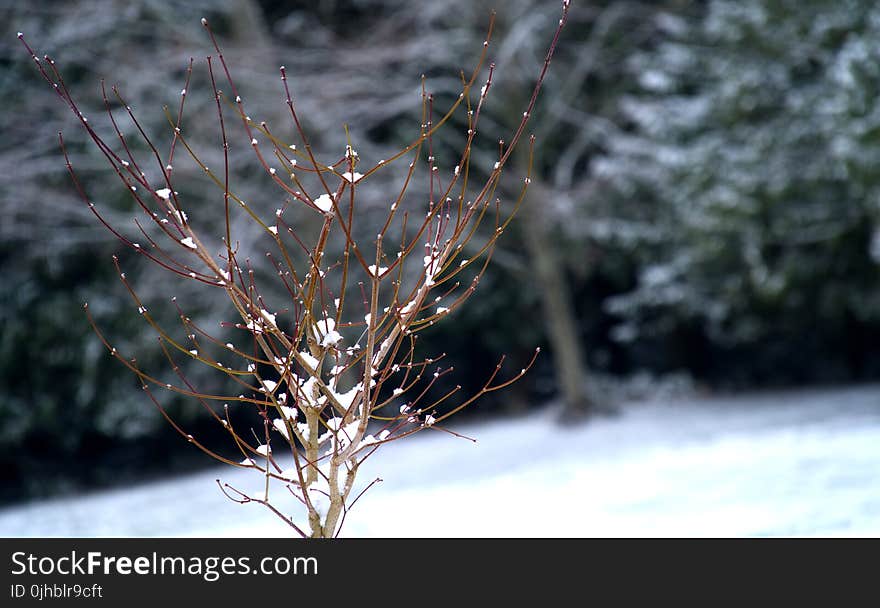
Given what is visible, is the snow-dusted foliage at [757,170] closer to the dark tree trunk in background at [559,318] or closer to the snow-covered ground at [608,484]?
the dark tree trunk in background at [559,318]

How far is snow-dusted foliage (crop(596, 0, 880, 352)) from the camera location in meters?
8.46

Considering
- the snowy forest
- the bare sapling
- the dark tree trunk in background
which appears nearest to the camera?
the bare sapling

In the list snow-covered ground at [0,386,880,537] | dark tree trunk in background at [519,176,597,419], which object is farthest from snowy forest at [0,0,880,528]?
snow-covered ground at [0,386,880,537]

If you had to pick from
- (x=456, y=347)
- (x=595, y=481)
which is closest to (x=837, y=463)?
(x=595, y=481)

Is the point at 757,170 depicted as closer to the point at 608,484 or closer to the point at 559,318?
the point at 559,318

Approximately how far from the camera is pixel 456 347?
11484 millimetres

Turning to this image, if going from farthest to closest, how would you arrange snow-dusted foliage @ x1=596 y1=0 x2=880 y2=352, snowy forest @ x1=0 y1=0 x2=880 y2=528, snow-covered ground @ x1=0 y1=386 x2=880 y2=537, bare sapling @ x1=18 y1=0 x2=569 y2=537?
1. snowy forest @ x1=0 y1=0 x2=880 y2=528
2. snow-dusted foliage @ x1=596 y1=0 x2=880 y2=352
3. snow-covered ground @ x1=0 y1=386 x2=880 y2=537
4. bare sapling @ x1=18 y1=0 x2=569 y2=537

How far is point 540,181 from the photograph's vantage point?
10.1 meters

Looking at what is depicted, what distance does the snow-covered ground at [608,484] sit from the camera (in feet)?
17.0

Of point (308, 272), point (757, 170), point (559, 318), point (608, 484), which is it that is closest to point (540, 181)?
point (559, 318)

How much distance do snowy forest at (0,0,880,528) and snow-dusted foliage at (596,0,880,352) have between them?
3cm

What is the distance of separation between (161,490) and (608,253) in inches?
230

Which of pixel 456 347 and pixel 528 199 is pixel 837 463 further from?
pixel 456 347

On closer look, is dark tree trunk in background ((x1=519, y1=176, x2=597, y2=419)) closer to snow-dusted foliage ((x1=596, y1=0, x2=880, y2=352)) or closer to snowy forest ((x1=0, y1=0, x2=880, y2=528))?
snowy forest ((x1=0, y1=0, x2=880, y2=528))
